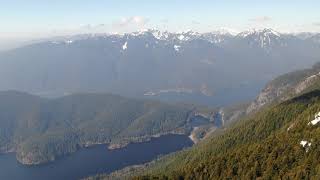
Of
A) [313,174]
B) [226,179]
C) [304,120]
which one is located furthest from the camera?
[304,120]

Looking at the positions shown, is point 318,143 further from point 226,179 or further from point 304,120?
point 304,120

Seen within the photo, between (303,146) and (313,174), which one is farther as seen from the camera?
(303,146)

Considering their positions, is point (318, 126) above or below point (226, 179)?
above

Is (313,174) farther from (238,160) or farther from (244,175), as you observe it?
(238,160)

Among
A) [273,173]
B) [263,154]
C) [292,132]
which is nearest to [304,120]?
[292,132]

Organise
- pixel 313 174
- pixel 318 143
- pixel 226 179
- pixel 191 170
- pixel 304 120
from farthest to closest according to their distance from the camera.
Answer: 1. pixel 304 120
2. pixel 191 170
3. pixel 226 179
4. pixel 318 143
5. pixel 313 174

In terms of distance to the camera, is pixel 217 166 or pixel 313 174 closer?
pixel 313 174

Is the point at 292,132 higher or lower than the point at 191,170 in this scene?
higher

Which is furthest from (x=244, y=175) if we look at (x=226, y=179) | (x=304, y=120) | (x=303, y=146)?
(x=304, y=120)

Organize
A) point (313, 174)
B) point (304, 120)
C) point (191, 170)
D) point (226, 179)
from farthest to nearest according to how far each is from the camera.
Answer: point (304, 120)
point (191, 170)
point (226, 179)
point (313, 174)
